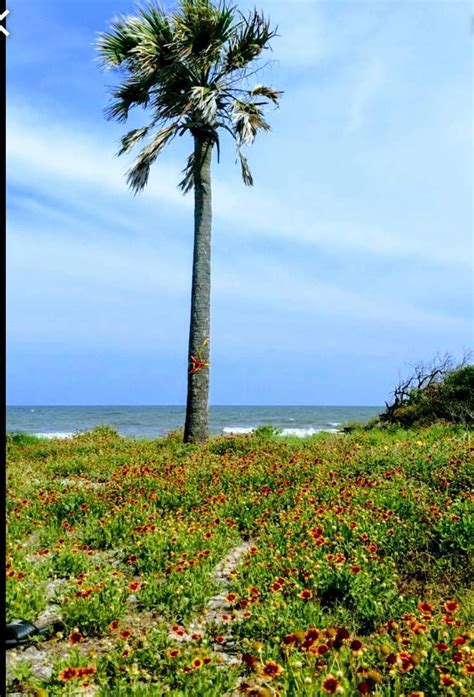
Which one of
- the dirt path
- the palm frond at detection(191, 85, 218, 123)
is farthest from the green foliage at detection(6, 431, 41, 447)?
the dirt path

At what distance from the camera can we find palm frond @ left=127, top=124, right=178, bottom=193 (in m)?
17.2

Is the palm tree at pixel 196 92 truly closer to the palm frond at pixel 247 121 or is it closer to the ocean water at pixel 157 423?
the palm frond at pixel 247 121

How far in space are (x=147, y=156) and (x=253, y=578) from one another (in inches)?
547

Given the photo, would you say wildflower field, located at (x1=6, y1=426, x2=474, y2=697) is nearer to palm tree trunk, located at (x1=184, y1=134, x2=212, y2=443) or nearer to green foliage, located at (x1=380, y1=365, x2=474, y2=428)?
palm tree trunk, located at (x1=184, y1=134, x2=212, y2=443)

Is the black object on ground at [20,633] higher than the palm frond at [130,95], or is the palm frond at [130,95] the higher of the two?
the palm frond at [130,95]

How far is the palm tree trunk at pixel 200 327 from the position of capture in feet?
54.2

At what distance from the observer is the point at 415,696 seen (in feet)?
10.5

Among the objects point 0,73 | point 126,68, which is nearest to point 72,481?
point 0,73

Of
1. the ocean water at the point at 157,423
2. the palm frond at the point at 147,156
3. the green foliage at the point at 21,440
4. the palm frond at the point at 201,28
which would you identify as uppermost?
the palm frond at the point at 201,28

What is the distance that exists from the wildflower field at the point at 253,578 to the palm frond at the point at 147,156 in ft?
31.6

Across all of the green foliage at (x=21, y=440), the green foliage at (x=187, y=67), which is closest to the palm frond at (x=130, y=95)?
the green foliage at (x=187, y=67)

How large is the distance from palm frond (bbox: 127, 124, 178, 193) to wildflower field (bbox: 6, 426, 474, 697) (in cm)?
964

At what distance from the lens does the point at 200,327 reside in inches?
660

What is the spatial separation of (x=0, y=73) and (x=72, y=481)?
10.2m
